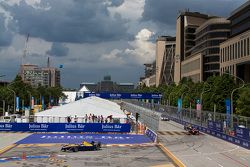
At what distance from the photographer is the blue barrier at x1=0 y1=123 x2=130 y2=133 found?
2687 inches

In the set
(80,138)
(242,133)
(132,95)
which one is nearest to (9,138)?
(80,138)

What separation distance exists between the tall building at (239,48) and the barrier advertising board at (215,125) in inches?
1802

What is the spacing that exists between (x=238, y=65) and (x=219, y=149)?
257 ft

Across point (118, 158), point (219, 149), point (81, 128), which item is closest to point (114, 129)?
point (81, 128)

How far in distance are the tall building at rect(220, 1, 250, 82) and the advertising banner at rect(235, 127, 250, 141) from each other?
60.9 metres

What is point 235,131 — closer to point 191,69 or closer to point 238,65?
point 238,65

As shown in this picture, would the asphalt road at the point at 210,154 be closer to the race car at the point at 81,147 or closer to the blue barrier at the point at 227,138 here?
the blue barrier at the point at 227,138

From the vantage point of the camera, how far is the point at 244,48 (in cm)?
11875

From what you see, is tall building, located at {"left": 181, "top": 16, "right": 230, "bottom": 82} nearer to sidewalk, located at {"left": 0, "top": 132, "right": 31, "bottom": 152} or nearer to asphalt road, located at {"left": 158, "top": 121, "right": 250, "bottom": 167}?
sidewalk, located at {"left": 0, "top": 132, "right": 31, "bottom": 152}

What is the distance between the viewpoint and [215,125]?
67.9 m

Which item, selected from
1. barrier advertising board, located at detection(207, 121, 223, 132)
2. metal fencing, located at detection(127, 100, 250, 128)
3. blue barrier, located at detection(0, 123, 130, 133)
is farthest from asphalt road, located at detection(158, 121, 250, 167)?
blue barrier, located at detection(0, 123, 130, 133)

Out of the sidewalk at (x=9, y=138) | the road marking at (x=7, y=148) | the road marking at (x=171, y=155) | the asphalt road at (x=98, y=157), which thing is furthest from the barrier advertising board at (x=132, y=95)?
the road marking at (x=7, y=148)

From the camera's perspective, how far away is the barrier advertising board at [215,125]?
64438 mm

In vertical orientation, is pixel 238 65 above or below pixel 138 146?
above
